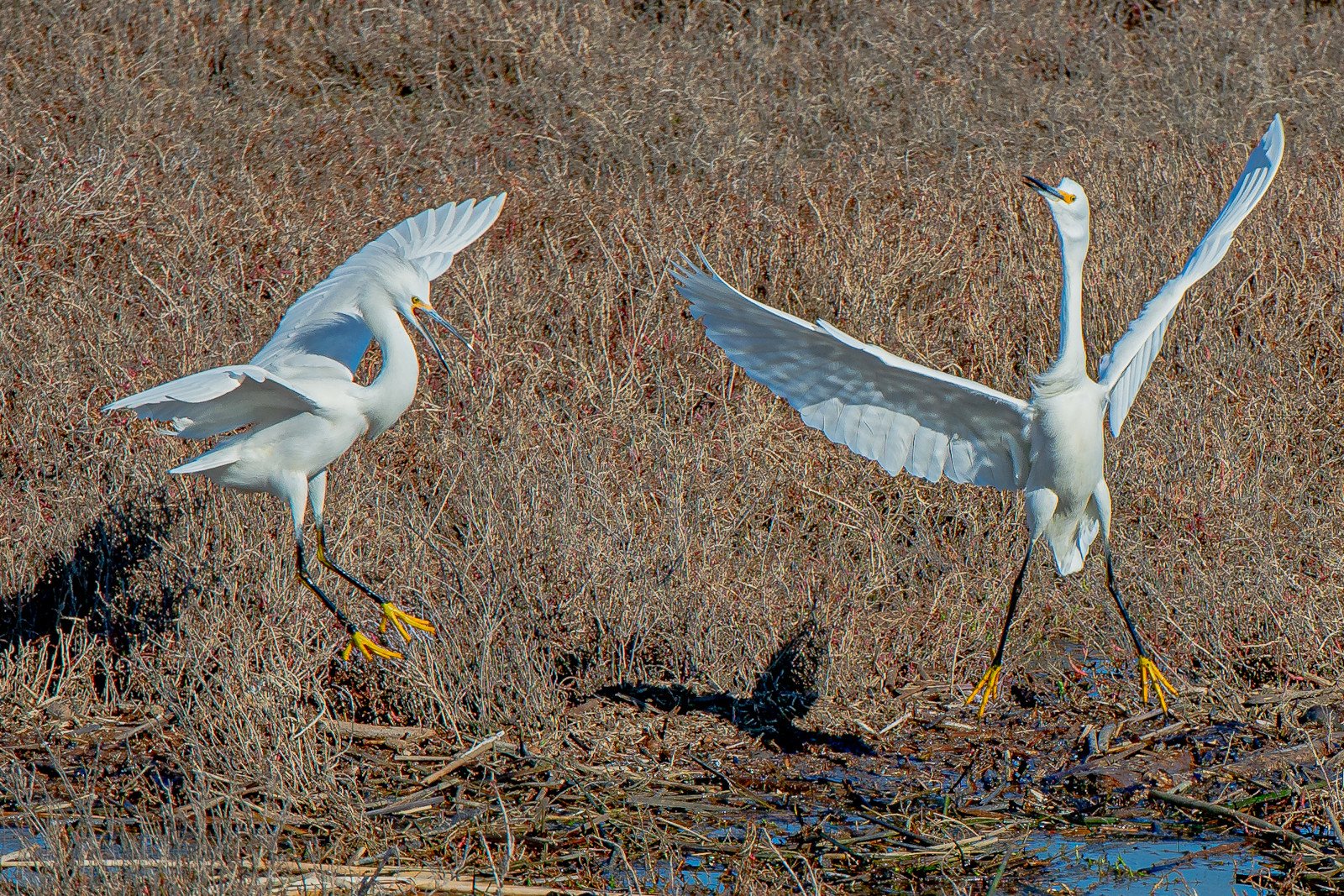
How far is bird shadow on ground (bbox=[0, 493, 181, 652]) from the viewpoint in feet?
14.7

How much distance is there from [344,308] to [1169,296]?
2376 millimetres

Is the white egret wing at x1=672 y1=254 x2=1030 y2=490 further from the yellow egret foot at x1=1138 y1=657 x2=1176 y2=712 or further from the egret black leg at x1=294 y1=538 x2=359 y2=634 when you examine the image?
the egret black leg at x1=294 y1=538 x2=359 y2=634

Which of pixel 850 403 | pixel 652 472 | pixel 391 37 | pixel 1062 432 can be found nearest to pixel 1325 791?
pixel 1062 432

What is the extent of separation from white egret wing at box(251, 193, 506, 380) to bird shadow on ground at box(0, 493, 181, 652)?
26.0 inches

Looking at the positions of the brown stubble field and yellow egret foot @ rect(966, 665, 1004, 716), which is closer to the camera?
yellow egret foot @ rect(966, 665, 1004, 716)

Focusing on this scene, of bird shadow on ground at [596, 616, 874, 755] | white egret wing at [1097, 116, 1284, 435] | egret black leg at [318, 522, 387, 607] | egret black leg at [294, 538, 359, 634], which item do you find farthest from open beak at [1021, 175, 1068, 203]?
egret black leg at [294, 538, 359, 634]

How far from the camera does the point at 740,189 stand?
284 inches

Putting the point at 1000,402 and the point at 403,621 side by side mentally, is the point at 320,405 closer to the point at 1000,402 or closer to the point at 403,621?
the point at 403,621

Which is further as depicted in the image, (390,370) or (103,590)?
(103,590)

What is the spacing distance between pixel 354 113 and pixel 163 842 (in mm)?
6068

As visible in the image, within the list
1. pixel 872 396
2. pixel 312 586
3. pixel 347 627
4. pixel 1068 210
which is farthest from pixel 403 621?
pixel 1068 210

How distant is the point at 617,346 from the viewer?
20.3 feet

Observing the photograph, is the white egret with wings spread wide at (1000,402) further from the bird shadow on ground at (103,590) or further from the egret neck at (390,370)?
the bird shadow on ground at (103,590)

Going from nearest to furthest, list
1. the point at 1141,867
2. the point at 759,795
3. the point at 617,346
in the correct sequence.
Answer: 1. the point at 1141,867
2. the point at 759,795
3. the point at 617,346
